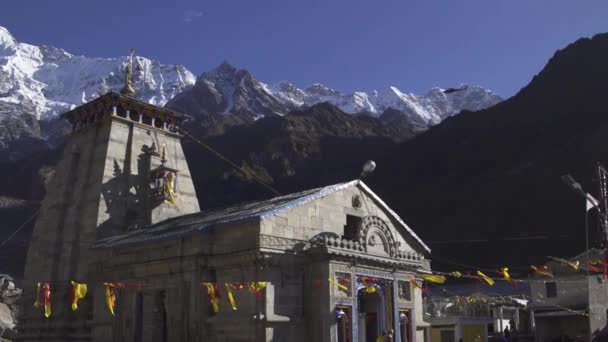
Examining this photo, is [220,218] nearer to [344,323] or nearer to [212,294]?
[212,294]

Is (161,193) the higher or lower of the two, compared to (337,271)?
higher

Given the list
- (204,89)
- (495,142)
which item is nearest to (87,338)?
(495,142)

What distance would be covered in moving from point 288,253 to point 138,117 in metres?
15.7

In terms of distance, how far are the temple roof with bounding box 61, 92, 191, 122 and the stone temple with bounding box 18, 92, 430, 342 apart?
7 centimetres

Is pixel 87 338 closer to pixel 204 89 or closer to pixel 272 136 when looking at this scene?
pixel 272 136

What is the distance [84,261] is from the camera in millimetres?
30109

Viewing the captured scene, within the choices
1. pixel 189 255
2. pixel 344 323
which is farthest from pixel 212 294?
pixel 344 323

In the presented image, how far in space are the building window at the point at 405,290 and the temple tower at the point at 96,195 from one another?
13234mm

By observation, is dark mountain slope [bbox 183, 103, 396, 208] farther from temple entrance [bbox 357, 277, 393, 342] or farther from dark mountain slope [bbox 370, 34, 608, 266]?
temple entrance [bbox 357, 277, 393, 342]

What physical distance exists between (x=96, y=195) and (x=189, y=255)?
31.1 feet

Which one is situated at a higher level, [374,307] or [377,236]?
[377,236]

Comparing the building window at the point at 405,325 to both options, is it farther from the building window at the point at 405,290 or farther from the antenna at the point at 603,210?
the antenna at the point at 603,210

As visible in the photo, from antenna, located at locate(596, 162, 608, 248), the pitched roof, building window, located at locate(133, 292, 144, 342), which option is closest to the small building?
antenna, located at locate(596, 162, 608, 248)

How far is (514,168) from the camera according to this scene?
9350 centimetres
